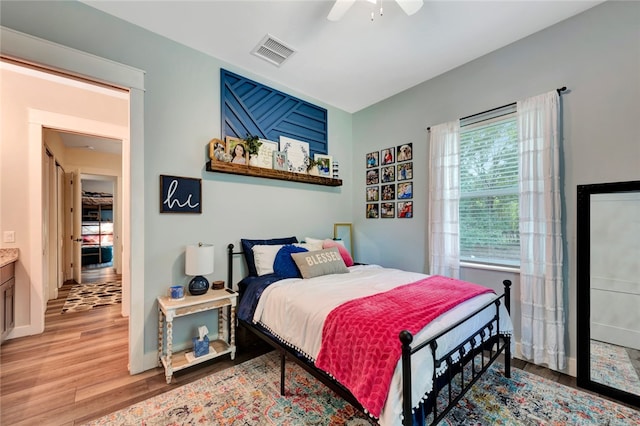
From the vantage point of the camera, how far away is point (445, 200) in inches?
118

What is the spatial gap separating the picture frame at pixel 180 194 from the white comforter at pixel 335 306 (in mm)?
1161

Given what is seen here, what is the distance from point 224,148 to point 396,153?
224 centimetres

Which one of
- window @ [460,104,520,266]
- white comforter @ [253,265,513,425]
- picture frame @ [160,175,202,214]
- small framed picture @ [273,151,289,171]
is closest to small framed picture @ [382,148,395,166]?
window @ [460,104,520,266]

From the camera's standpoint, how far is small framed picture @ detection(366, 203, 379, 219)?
3.84 metres

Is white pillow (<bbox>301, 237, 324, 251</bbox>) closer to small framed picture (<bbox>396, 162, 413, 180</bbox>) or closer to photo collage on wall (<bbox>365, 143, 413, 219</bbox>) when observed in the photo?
photo collage on wall (<bbox>365, 143, 413, 219</bbox>)

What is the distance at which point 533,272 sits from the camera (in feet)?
7.78

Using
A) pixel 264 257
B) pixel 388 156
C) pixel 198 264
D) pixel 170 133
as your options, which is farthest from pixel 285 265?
pixel 388 156

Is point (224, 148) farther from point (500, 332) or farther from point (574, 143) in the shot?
point (574, 143)

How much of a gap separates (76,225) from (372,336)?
7.05 metres

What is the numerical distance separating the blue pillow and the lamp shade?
661 millimetres

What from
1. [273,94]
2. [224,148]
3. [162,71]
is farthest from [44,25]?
[273,94]

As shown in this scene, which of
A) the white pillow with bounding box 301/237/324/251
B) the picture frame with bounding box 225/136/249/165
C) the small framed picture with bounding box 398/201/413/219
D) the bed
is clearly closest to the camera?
the bed

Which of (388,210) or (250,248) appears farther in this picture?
(388,210)

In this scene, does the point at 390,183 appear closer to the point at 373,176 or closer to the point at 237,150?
the point at 373,176
